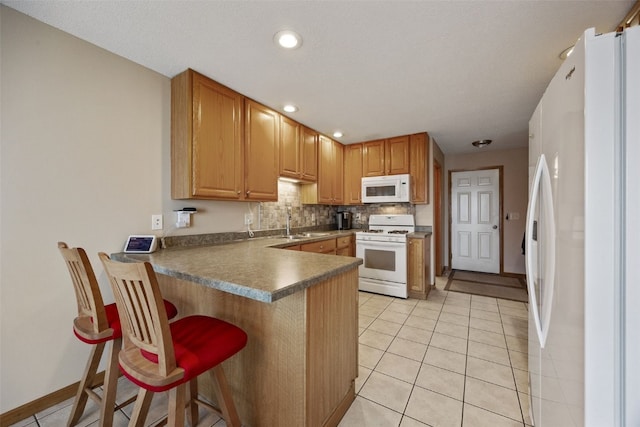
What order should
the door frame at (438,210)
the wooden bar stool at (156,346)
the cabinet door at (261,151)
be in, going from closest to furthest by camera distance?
the wooden bar stool at (156,346) < the cabinet door at (261,151) < the door frame at (438,210)

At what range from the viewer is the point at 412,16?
4.80ft

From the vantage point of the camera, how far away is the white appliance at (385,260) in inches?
134

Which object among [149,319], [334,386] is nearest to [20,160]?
[149,319]

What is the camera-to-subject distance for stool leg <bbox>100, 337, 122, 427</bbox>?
1.26 meters

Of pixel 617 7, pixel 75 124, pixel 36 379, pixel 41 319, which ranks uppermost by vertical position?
pixel 617 7

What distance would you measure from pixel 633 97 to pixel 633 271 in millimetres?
446

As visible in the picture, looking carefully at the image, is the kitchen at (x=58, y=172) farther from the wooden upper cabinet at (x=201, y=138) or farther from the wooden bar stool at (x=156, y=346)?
the wooden bar stool at (x=156, y=346)

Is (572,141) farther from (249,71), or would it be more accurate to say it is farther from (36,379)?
(36,379)

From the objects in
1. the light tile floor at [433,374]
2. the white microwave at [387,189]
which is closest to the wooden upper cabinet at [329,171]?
the white microwave at [387,189]

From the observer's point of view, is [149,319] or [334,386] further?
[334,386]

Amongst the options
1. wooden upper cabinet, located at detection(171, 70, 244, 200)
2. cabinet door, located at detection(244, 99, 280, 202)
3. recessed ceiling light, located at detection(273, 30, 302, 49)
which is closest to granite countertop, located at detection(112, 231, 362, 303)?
wooden upper cabinet, located at detection(171, 70, 244, 200)

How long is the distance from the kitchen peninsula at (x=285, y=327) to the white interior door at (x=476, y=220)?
4.33 metres

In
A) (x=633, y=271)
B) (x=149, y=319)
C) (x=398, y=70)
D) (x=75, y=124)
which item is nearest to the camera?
(x=633, y=271)

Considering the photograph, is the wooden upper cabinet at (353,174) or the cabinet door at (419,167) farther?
the wooden upper cabinet at (353,174)
